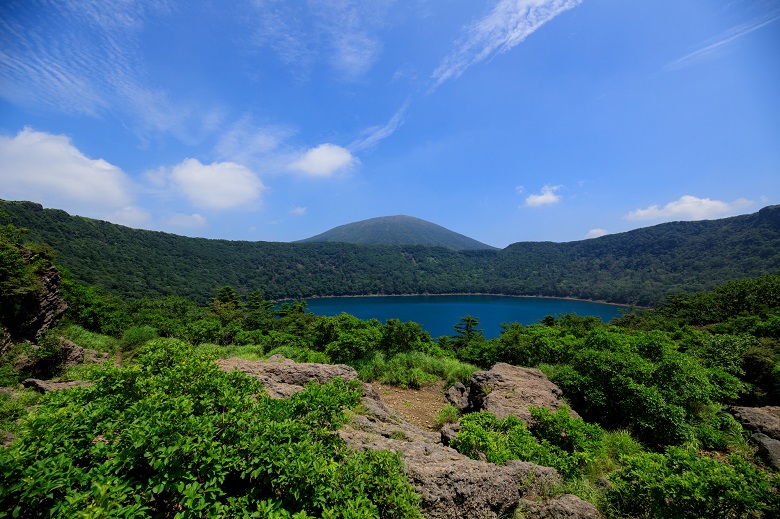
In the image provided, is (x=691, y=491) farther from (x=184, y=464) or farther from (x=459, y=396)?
(x=459, y=396)

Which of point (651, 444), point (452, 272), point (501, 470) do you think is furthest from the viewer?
point (452, 272)

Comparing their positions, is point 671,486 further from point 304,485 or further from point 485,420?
point 304,485

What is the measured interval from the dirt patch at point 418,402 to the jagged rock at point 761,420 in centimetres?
694

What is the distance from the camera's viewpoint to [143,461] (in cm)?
272

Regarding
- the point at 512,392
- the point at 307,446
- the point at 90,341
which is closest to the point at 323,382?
the point at 307,446

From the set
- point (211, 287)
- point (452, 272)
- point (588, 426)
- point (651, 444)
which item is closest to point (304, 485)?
point (588, 426)

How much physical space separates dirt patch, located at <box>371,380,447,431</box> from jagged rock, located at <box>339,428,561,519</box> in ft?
11.9

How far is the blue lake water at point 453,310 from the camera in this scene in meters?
82.6

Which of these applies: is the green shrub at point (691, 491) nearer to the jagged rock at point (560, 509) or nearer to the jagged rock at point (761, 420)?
the jagged rock at point (560, 509)

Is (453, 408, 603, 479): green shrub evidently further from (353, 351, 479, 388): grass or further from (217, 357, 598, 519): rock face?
(353, 351, 479, 388): grass

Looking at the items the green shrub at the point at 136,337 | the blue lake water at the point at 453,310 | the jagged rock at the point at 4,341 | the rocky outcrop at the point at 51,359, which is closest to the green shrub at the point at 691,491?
the rocky outcrop at the point at 51,359

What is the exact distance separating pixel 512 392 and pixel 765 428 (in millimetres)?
5223

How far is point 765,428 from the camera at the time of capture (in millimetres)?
6832

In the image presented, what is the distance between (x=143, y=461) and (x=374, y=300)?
123913mm
